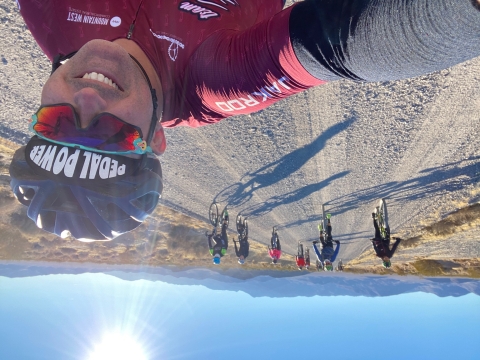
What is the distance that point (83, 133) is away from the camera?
1802 millimetres

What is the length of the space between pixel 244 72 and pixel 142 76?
2.33 feet

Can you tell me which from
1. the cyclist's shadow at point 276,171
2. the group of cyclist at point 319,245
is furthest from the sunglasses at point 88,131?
the group of cyclist at point 319,245

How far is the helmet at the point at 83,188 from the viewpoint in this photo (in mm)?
1851

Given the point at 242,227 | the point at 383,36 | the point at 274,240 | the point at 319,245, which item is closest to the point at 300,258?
the point at 319,245

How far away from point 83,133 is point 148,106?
1.45 feet

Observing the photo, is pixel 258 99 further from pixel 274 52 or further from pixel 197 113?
pixel 197 113

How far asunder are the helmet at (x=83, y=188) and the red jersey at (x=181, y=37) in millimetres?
665

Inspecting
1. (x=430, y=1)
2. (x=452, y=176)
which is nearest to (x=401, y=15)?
(x=430, y=1)

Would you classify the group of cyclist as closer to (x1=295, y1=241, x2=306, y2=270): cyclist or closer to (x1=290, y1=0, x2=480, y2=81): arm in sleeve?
(x1=295, y1=241, x2=306, y2=270): cyclist

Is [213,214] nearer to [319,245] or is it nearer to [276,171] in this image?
[276,171]

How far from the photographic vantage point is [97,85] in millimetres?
1772

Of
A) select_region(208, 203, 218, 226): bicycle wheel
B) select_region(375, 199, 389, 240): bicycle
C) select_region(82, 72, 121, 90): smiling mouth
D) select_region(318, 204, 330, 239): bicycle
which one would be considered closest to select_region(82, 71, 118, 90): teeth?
select_region(82, 72, 121, 90): smiling mouth

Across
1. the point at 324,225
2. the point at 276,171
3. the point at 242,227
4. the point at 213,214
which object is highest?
the point at 276,171

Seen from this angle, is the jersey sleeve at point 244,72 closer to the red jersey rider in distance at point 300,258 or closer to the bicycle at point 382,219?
the bicycle at point 382,219
